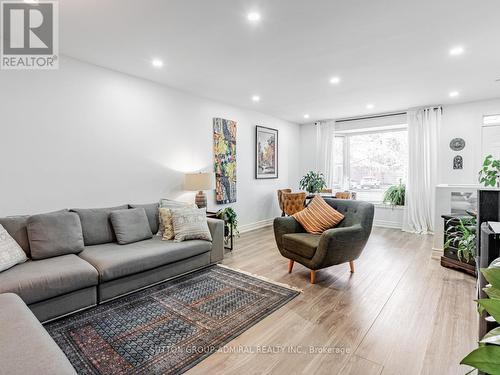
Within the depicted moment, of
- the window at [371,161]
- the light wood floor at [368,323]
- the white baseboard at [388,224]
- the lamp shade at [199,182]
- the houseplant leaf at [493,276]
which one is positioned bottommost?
the light wood floor at [368,323]

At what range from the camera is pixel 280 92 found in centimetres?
439

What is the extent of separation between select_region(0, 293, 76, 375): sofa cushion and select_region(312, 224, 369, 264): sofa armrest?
2.22 metres

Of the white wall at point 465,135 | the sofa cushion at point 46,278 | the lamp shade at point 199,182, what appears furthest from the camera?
the white wall at point 465,135

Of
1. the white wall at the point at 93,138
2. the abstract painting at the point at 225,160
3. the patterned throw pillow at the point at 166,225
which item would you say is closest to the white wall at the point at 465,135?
the abstract painting at the point at 225,160

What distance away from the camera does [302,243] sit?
9.73 ft

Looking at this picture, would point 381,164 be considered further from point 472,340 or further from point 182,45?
point 182,45

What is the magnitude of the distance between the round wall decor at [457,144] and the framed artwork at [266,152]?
3530mm

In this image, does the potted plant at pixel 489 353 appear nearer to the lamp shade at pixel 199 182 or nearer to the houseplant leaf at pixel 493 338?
the houseplant leaf at pixel 493 338

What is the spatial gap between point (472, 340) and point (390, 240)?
10.1 ft

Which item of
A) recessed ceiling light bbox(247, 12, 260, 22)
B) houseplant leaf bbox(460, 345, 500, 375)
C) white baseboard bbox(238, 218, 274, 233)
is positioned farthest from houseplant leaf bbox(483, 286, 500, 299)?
white baseboard bbox(238, 218, 274, 233)

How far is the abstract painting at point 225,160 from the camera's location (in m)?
4.79

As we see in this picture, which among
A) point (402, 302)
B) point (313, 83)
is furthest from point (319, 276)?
point (313, 83)

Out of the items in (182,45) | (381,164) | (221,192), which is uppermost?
(182,45)

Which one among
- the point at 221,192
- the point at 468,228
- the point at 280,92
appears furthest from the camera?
the point at 221,192
